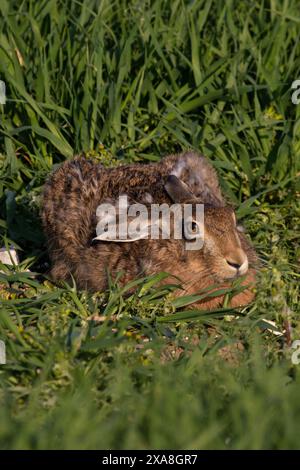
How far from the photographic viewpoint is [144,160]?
6926 mm

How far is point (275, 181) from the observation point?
680cm

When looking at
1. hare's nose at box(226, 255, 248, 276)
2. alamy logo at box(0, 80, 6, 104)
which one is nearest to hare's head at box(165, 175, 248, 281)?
hare's nose at box(226, 255, 248, 276)

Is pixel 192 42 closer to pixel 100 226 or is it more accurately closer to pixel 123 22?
pixel 123 22

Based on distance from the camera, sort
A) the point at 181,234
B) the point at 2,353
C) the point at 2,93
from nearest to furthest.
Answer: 1. the point at 2,353
2. the point at 181,234
3. the point at 2,93

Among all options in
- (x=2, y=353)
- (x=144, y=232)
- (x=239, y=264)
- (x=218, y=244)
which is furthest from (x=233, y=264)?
(x=2, y=353)

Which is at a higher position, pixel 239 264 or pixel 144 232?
pixel 144 232

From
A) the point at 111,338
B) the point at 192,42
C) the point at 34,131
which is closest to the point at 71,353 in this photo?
the point at 111,338

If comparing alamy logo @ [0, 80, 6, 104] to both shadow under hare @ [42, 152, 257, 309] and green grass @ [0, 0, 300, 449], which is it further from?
shadow under hare @ [42, 152, 257, 309]

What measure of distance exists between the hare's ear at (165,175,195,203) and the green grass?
507 millimetres

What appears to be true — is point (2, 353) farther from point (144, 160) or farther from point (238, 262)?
point (144, 160)

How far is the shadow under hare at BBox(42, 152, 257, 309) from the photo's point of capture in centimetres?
Result: 537

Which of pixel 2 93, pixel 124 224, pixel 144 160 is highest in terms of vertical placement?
pixel 2 93

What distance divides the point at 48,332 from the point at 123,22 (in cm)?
351

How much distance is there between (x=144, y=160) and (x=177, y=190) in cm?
141
